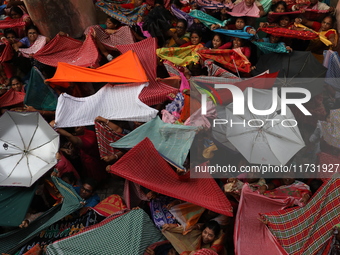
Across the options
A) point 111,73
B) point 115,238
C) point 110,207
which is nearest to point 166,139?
point 110,207

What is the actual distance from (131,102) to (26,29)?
10.1 ft

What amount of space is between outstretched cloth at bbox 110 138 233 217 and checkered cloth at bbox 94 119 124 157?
→ 2.32 feet

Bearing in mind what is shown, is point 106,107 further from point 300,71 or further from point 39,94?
point 300,71

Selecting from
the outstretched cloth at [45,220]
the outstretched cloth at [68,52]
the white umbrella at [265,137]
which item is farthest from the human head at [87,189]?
the outstretched cloth at [68,52]

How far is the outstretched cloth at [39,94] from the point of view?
4.80 m

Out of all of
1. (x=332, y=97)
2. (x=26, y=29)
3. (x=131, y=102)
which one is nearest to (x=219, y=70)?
(x=131, y=102)

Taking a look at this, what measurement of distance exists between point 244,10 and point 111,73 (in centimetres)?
265

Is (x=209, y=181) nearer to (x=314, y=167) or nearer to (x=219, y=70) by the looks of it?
(x=314, y=167)

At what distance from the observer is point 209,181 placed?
379 centimetres

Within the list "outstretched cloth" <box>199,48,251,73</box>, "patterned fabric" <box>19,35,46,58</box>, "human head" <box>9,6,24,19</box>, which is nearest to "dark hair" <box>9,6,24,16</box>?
"human head" <box>9,6,24,19</box>

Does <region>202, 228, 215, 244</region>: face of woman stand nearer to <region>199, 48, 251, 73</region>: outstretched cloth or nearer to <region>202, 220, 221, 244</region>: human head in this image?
<region>202, 220, 221, 244</region>: human head

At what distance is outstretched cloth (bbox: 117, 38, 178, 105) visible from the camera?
456cm

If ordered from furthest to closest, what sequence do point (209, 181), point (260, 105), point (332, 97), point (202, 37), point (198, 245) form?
point (202, 37) < point (332, 97) < point (260, 105) < point (209, 181) < point (198, 245)

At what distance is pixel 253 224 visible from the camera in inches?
136
